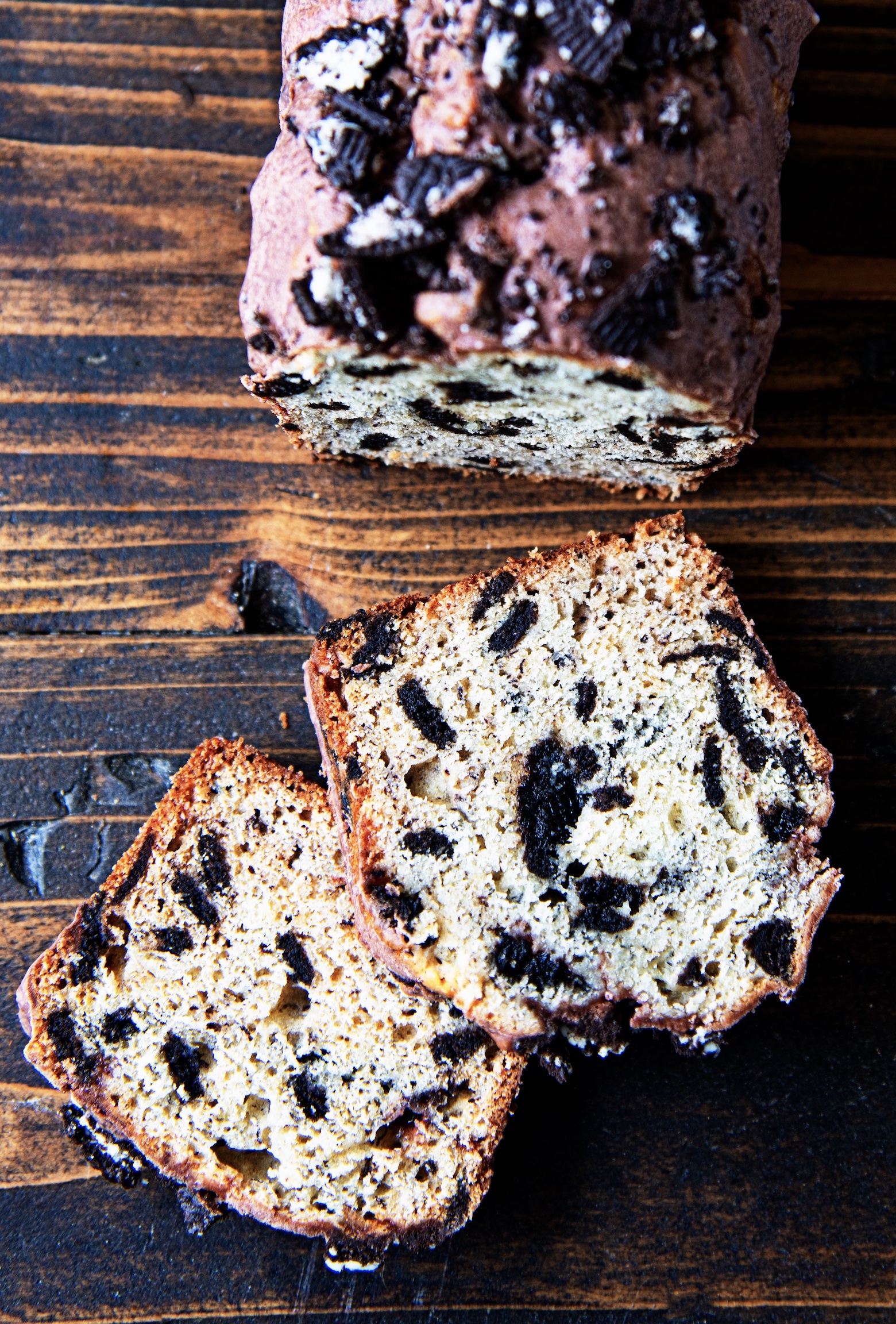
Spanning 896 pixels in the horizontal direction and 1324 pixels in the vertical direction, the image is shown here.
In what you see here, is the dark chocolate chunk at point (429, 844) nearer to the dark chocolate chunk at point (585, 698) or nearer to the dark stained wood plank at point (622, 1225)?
the dark chocolate chunk at point (585, 698)

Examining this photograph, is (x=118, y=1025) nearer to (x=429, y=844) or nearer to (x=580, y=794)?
(x=429, y=844)

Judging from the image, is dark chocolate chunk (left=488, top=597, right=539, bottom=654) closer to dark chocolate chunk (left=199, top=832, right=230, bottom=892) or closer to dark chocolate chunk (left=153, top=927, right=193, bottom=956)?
dark chocolate chunk (left=199, top=832, right=230, bottom=892)

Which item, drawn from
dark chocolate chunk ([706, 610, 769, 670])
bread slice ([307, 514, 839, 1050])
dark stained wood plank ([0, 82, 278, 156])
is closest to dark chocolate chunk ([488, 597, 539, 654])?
bread slice ([307, 514, 839, 1050])

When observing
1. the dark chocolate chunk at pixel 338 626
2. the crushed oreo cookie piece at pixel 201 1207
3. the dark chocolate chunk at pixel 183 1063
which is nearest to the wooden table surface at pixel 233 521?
the crushed oreo cookie piece at pixel 201 1207

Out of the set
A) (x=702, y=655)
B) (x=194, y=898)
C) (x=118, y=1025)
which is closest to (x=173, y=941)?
(x=194, y=898)

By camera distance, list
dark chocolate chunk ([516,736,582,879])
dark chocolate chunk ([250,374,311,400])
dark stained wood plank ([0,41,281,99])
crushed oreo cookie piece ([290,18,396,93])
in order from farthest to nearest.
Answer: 1. dark stained wood plank ([0,41,281,99])
2. dark chocolate chunk ([516,736,582,879])
3. dark chocolate chunk ([250,374,311,400])
4. crushed oreo cookie piece ([290,18,396,93])

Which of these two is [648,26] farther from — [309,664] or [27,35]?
[27,35]
